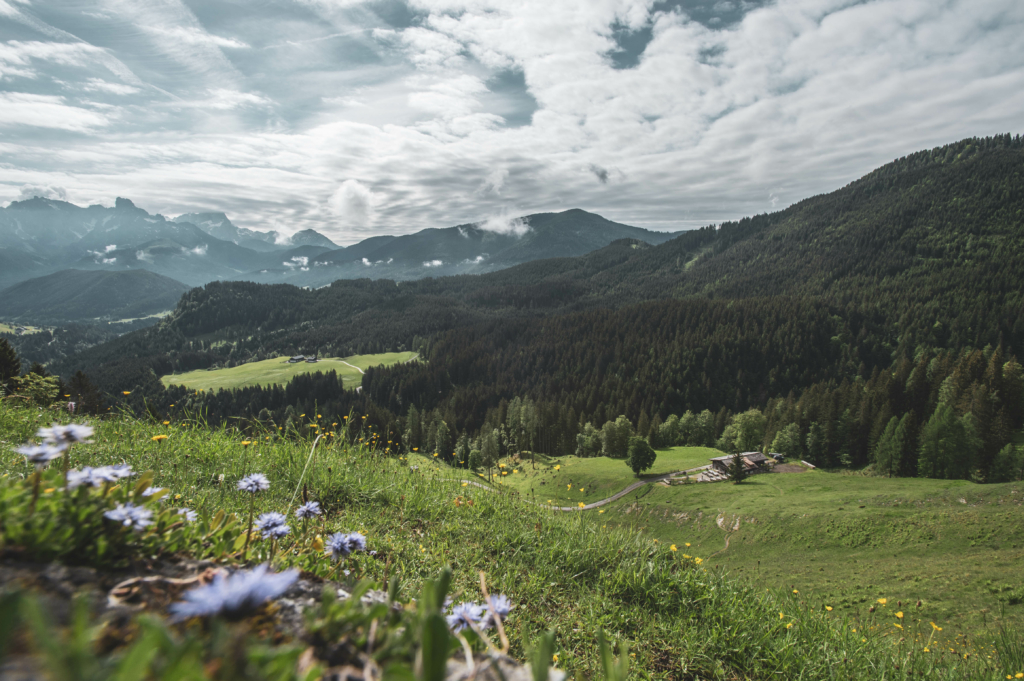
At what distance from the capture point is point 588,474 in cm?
5878

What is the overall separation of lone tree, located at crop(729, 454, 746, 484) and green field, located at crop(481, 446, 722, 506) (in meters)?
7.66

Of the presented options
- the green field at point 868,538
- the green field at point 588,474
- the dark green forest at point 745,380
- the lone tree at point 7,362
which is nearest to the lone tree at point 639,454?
the green field at point 588,474

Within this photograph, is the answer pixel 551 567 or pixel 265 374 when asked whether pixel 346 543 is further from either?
pixel 265 374

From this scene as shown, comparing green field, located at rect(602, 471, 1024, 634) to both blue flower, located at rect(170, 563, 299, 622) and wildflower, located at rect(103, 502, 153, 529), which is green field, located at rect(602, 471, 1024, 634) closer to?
wildflower, located at rect(103, 502, 153, 529)

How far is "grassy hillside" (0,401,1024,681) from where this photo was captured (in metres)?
3.66

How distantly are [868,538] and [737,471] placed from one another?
24.3 metres

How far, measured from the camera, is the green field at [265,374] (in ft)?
538

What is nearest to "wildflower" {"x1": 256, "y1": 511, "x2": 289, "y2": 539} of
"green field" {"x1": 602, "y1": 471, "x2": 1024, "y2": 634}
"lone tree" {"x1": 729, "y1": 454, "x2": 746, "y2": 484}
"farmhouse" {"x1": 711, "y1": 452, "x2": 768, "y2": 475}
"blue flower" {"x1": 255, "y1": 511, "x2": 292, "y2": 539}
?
"blue flower" {"x1": 255, "y1": 511, "x2": 292, "y2": 539}

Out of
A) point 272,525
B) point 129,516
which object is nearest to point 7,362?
point 272,525

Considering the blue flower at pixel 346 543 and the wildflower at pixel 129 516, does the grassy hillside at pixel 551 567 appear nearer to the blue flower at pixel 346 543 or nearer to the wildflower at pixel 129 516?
the blue flower at pixel 346 543

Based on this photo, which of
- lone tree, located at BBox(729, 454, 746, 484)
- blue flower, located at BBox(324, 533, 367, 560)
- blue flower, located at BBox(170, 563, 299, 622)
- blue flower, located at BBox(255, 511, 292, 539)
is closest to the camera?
blue flower, located at BBox(170, 563, 299, 622)

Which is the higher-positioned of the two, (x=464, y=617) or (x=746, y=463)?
(x=464, y=617)

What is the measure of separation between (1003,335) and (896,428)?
4444 inches

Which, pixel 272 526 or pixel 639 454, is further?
pixel 639 454
